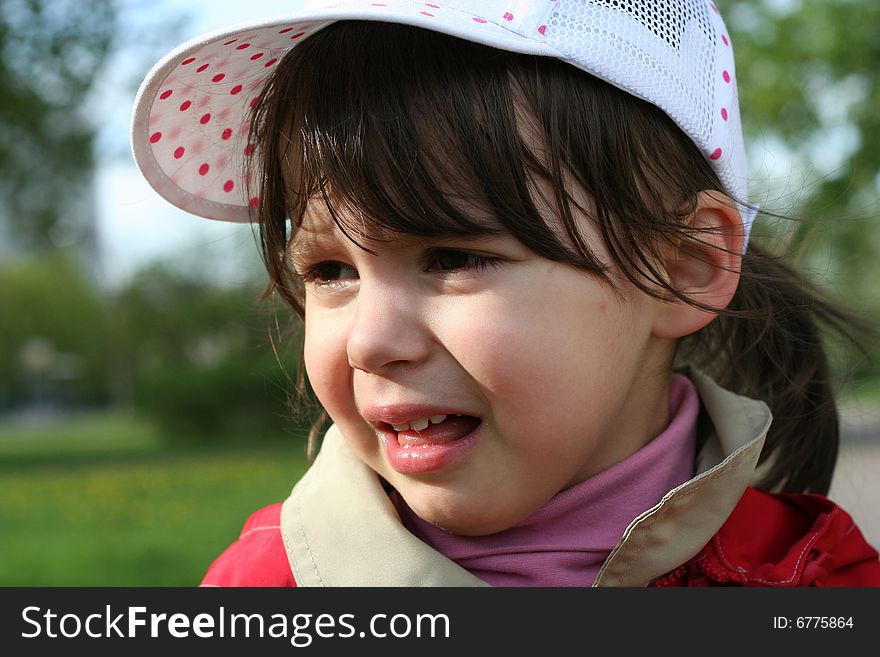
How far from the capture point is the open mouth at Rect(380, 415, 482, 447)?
4.73 feet

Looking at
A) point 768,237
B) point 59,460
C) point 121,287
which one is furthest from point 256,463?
point 121,287

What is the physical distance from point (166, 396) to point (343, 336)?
525 inches

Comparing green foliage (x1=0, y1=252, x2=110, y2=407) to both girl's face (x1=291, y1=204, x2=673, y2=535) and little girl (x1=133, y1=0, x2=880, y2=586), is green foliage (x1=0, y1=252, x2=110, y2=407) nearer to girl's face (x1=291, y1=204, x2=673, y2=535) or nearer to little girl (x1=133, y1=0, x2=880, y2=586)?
little girl (x1=133, y1=0, x2=880, y2=586)

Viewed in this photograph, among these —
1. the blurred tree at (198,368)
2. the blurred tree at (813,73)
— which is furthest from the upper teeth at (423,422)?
the blurred tree at (813,73)

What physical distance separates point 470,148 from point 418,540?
0.60 meters

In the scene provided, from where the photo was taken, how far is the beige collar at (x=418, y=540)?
1493mm

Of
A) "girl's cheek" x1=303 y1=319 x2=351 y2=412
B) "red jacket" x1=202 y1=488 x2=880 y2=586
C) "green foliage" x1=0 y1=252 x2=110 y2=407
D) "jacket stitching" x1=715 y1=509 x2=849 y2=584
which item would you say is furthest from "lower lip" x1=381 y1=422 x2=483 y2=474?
"green foliage" x1=0 y1=252 x2=110 y2=407

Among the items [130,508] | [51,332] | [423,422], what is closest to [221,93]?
[423,422]

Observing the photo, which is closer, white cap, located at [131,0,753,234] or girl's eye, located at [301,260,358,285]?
white cap, located at [131,0,753,234]

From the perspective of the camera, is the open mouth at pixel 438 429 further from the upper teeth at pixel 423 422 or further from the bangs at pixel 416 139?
the bangs at pixel 416 139

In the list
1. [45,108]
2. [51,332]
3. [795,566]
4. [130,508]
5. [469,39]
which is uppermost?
[51,332]

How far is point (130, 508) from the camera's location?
311 inches

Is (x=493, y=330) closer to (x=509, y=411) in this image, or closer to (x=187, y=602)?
(x=509, y=411)

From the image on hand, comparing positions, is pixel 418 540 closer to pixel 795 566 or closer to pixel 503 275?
pixel 503 275
